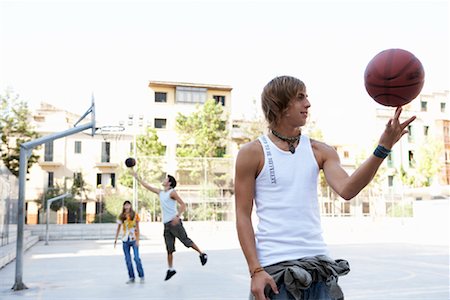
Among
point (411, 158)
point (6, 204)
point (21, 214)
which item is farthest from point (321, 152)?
point (411, 158)

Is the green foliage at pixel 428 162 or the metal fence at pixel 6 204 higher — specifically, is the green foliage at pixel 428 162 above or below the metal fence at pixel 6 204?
above

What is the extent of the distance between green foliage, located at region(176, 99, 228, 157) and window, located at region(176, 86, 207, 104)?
5525mm

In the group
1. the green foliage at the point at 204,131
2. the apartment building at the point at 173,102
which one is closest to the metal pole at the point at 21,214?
the green foliage at the point at 204,131

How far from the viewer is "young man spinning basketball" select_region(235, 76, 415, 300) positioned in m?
2.32

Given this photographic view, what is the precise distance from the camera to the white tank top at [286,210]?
240 cm

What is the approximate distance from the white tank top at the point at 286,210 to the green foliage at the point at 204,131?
4015 cm

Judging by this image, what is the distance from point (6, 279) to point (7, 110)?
2785 centimetres

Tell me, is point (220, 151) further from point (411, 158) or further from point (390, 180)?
point (411, 158)

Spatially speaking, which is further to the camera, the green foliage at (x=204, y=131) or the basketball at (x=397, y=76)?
the green foliage at (x=204, y=131)

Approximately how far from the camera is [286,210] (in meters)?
2.42

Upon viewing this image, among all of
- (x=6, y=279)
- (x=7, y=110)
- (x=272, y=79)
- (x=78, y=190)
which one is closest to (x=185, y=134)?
(x=78, y=190)

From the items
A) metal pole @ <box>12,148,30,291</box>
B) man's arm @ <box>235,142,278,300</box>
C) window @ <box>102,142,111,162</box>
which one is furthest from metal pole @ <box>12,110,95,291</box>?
window @ <box>102,142,111,162</box>

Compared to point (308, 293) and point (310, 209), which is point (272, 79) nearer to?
point (310, 209)

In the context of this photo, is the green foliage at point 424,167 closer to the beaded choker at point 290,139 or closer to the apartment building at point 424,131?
the apartment building at point 424,131
